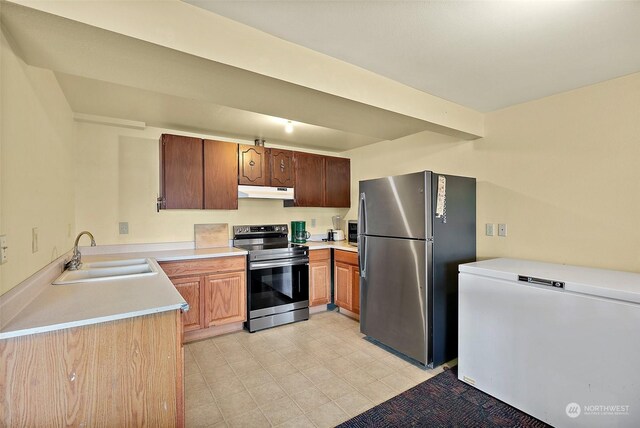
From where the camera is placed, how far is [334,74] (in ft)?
6.12

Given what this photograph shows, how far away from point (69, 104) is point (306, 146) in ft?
8.37

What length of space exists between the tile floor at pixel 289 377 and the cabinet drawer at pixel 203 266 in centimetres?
69

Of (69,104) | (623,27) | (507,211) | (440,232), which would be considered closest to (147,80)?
(69,104)

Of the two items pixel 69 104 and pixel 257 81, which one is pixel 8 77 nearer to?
pixel 257 81

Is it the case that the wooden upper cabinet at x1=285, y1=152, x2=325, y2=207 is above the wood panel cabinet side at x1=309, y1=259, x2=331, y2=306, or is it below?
above

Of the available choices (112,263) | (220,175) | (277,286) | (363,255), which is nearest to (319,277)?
(277,286)

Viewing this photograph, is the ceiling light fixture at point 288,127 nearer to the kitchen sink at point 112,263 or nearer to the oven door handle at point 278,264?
the oven door handle at point 278,264

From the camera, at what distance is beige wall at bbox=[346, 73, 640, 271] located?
2049 millimetres

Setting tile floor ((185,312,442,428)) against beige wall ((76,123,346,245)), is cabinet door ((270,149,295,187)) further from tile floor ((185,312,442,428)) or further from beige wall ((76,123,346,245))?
tile floor ((185,312,442,428))

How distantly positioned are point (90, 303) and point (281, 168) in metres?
2.63

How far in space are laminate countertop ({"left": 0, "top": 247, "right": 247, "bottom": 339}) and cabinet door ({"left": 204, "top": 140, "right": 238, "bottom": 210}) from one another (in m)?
1.47

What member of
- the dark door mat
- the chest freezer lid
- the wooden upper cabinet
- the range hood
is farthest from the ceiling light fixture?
the dark door mat

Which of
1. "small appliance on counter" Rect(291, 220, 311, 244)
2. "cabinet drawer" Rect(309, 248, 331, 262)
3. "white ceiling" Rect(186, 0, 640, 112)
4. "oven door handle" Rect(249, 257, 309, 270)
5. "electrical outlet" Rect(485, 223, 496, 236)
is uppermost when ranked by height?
"white ceiling" Rect(186, 0, 640, 112)

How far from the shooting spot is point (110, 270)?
229 cm
